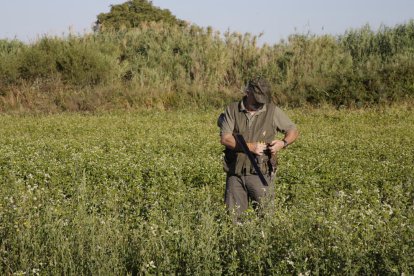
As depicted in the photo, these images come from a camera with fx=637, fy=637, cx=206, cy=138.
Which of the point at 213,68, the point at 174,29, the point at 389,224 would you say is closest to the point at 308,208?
the point at 389,224

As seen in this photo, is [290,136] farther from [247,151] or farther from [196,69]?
[196,69]

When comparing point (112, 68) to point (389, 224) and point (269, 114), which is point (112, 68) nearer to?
point (269, 114)

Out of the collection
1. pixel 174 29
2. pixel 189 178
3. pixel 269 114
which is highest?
pixel 174 29

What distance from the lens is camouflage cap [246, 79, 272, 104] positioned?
20.4 feet

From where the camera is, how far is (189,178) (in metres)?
10.3

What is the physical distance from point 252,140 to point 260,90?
59 cm

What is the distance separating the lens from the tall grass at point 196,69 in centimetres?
2289

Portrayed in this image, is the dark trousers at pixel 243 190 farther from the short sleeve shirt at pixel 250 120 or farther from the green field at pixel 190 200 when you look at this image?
the short sleeve shirt at pixel 250 120

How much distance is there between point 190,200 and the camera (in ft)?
27.4

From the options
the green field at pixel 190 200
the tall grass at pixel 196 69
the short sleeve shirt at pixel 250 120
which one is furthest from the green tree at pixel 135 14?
the short sleeve shirt at pixel 250 120

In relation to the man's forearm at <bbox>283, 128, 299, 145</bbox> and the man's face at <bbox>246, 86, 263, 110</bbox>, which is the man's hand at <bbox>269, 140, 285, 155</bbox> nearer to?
the man's forearm at <bbox>283, 128, 299, 145</bbox>

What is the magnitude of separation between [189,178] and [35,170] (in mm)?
2602

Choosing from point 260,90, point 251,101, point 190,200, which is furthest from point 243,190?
point 190,200

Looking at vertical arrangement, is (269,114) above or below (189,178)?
above
